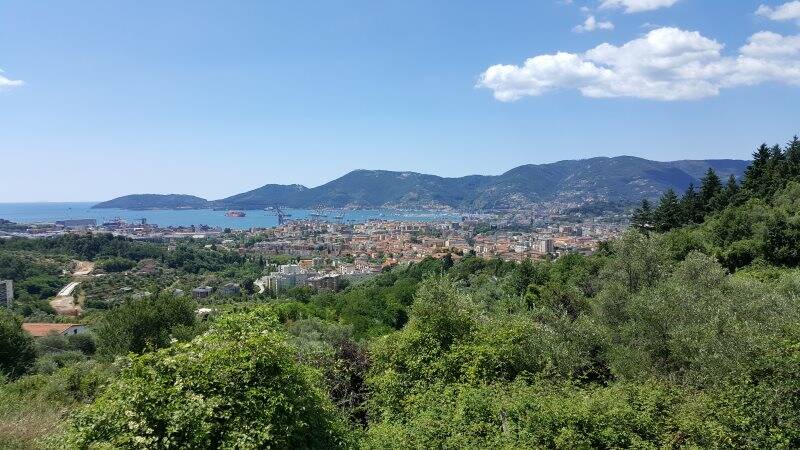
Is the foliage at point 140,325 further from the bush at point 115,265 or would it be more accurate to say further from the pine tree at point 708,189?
the bush at point 115,265

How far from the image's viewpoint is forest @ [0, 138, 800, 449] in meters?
6.14

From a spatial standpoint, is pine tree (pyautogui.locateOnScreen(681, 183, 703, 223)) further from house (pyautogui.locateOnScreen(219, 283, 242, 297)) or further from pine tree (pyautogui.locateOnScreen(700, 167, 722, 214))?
house (pyautogui.locateOnScreen(219, 283, 242, 297))

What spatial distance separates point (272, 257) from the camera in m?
102

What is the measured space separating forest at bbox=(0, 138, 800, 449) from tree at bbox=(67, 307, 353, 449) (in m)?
0.02

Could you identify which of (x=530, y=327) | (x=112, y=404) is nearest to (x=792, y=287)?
(x=530, y=327)

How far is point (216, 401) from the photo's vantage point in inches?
231

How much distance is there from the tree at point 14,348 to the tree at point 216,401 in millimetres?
19288

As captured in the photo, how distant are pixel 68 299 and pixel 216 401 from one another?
190ft

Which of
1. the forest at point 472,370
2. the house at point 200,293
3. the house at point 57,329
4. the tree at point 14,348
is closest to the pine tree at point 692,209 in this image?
the forest at point 472,370

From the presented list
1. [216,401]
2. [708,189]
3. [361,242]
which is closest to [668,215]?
[708,189]

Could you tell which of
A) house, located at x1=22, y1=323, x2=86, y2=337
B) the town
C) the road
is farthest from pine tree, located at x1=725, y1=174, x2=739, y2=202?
the road

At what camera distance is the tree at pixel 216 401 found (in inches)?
223

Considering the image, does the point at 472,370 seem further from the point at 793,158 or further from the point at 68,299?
the point at 68,299

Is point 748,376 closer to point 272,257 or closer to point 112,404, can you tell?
point 112,404
